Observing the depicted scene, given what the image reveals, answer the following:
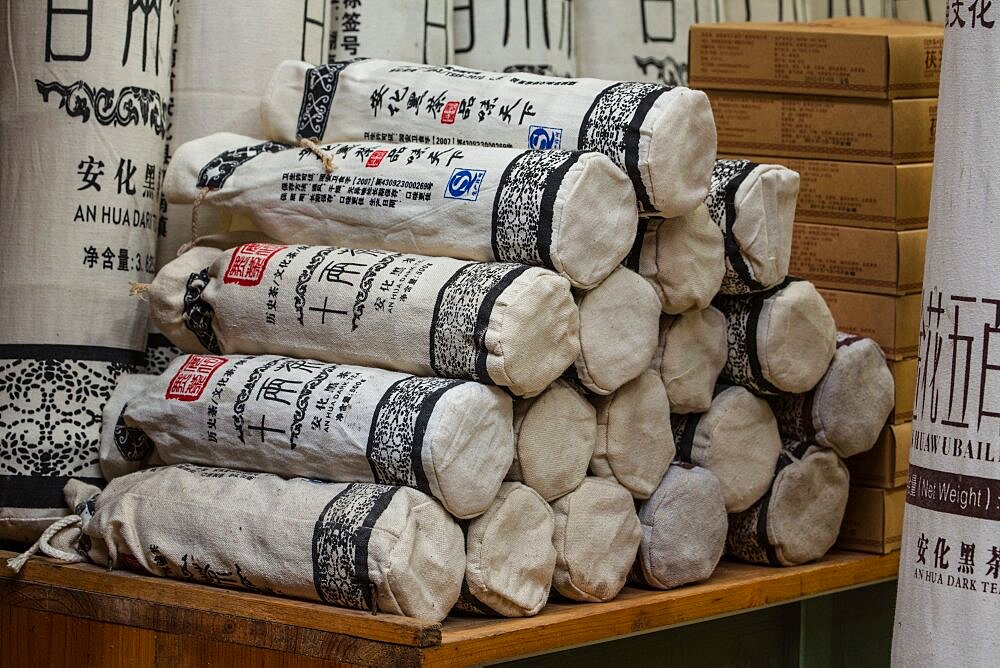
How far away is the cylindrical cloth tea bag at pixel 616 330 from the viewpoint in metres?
1.98

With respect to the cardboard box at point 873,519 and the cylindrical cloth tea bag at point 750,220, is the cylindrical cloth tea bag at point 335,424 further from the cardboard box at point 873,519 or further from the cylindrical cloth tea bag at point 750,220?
the cardboard box at point 873,519

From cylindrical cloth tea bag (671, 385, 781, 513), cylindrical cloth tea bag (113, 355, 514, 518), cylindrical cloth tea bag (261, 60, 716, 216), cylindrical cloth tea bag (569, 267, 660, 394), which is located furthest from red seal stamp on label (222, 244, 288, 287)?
cylindrical cloth tea bag (671, 385, 781, 513)

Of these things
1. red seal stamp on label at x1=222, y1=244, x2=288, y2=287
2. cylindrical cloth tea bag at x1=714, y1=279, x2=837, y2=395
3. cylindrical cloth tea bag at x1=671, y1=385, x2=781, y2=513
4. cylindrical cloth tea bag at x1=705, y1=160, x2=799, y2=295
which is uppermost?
cylindrical cloth tea bag at x1=705, y1=160, x2=799, y2=295

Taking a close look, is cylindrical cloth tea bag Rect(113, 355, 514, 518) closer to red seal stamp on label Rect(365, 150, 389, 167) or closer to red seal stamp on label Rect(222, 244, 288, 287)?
red seal stamp on label Rect(222, 244, 288, 287)

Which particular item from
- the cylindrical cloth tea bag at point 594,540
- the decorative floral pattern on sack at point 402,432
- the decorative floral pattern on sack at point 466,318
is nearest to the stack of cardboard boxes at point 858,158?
the cylindrical cloth tea bag at point 594,540

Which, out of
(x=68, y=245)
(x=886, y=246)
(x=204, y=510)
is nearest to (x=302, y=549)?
(x=204, y=510)

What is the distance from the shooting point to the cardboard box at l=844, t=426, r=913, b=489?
251cm

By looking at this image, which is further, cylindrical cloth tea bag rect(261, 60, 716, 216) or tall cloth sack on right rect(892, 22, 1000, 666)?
cylindrical cloth tea bag rect(261, 60, 716, 216)

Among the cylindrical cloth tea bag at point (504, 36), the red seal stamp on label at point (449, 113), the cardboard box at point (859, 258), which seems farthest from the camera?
the cylindrical cloth tea bag at point (504, 36)

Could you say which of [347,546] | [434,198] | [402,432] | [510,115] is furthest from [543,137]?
[347,546]

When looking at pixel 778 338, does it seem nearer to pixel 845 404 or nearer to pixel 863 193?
pixel 845 404

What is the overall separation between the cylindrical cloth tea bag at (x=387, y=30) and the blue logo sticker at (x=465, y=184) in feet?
2.10

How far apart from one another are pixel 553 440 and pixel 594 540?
16cm

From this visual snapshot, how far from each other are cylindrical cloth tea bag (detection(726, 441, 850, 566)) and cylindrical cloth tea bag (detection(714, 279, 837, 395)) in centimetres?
13
